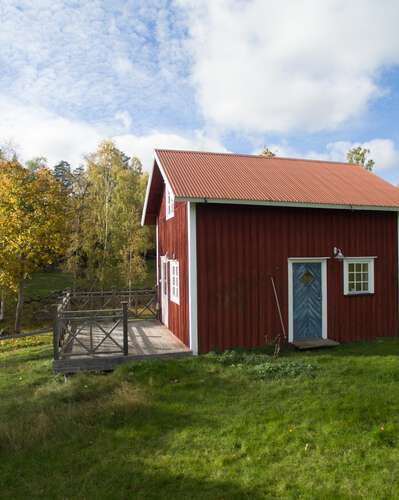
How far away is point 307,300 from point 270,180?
139 inches

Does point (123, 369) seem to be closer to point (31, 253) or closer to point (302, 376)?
point (302, 376)

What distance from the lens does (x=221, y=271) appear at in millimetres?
9961

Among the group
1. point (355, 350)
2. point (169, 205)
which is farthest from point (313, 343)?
point (169, 205)

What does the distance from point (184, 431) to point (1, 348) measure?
10459 millimetres

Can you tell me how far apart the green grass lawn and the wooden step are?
1.14 metres

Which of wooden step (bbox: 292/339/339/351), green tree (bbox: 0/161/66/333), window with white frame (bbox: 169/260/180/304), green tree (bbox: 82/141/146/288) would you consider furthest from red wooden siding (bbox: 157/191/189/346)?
green tree (bbox: 82/141/146/288)

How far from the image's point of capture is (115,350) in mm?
9523

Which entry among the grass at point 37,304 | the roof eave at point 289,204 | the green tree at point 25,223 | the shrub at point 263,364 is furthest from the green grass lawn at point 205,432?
the grass at point 37,304

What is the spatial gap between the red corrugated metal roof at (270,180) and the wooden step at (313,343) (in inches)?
142

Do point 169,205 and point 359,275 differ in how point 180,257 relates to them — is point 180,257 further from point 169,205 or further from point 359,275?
point 359,275

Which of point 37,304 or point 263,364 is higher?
point 263,364

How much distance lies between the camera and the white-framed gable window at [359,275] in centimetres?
1116

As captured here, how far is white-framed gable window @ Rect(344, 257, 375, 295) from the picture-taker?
11.2m

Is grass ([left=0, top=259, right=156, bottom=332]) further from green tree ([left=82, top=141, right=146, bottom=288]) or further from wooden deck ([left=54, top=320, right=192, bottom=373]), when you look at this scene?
wooden deck ([left=54, top=320, right=192, bottom=373])
